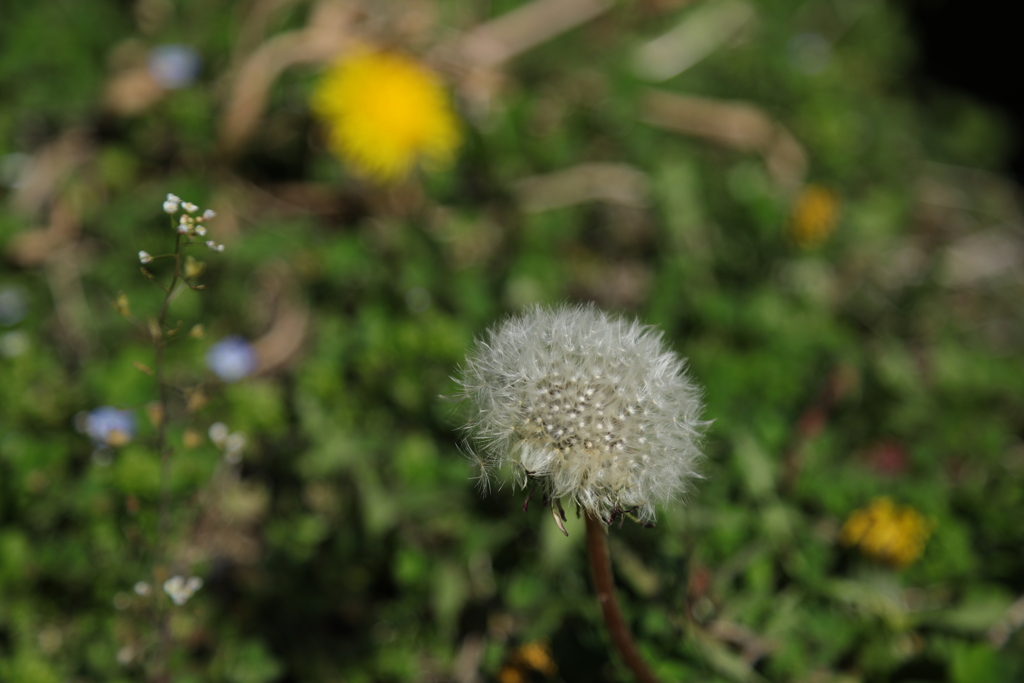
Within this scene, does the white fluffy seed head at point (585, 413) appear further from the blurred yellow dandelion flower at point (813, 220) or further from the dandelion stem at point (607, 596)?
the blurred yellow dandelion flower at point (813, 220)

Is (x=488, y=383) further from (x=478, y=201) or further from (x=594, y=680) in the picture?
(x=478, y=201)

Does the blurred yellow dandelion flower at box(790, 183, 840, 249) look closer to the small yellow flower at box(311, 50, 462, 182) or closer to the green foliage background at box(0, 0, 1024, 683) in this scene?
the green foliage background at box(0, 0, 1024, 683)

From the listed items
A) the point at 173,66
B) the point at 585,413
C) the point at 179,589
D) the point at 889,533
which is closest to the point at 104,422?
the point at 179,589

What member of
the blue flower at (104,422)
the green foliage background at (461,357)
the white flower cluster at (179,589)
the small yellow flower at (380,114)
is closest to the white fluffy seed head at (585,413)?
the green foliage background at (461,357)

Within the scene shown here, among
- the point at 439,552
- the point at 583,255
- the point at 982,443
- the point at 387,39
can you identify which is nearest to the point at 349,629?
the point at 439,552

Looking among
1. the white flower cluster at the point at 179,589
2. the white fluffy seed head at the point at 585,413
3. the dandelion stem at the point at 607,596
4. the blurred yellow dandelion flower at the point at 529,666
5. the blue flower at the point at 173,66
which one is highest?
the white fluffy seed head at the point at 585,413
